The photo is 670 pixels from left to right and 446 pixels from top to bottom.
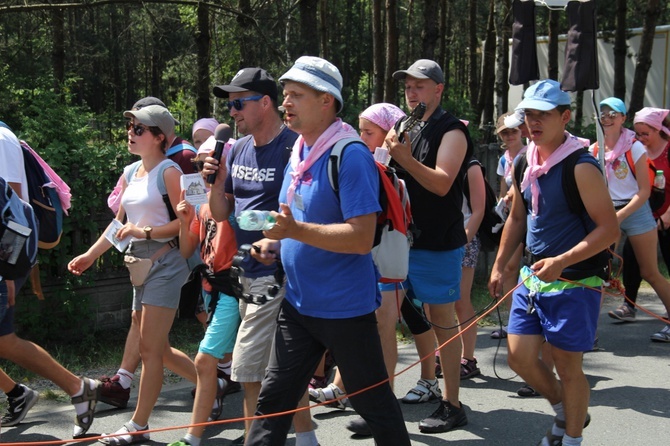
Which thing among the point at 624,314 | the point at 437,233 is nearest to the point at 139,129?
the point at 437,233

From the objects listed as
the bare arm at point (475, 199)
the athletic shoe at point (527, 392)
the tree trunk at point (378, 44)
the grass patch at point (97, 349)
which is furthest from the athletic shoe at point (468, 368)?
the tree trunk at point (378, 44)

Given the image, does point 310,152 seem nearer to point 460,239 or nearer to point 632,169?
point 460,239

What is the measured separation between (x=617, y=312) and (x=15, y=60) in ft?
35.5

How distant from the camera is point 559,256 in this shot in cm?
405

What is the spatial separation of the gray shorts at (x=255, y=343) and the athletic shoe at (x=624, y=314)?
4865 mm

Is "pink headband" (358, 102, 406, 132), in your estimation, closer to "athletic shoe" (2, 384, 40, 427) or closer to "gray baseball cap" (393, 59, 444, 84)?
"gray baseball cap" (393, 59, 444, 84)

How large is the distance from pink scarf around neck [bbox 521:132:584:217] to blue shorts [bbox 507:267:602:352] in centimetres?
41

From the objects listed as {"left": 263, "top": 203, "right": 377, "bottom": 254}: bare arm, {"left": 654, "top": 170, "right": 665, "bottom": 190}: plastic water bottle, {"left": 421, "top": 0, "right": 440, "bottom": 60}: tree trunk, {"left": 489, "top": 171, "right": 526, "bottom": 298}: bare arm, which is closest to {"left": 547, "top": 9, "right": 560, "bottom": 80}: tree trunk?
{"left": 421, "top": 0, "right": 440, "bottom": 60}: tree trunk

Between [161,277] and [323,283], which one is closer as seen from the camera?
[323,283]

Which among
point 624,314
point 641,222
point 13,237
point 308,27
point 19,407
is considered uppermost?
point 308,27

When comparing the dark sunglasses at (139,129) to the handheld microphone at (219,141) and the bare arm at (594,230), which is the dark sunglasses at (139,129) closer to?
the handheld microphone at (219,141)

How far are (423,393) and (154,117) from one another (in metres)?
2.57

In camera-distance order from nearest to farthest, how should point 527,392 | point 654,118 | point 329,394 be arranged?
point 329,394
point 527,392
point 654,118

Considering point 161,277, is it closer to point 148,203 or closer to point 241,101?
point 148,203
